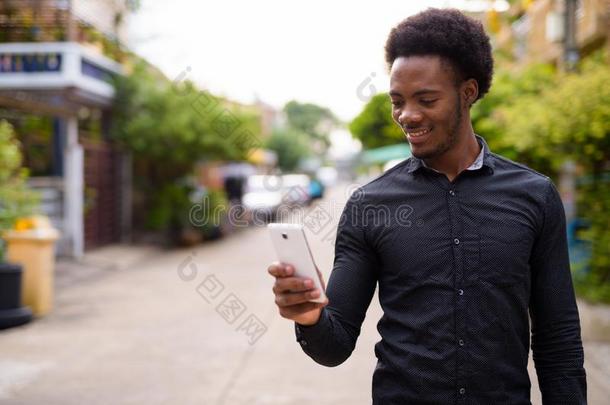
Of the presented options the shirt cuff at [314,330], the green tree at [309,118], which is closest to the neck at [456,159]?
the shirt cuff at [314,330]

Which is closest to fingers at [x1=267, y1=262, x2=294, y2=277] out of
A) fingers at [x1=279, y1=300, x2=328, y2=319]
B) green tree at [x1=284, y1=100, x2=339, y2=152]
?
fingers at [x1=279, y1=300, x2=328, y2=319]

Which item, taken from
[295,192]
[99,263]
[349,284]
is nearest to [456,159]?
[349,284]

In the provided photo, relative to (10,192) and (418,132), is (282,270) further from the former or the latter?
(10,192)

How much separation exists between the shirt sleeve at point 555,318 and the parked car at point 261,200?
73.6 feet

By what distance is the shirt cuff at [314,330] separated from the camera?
65.5 inches

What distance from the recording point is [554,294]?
1.79 meters

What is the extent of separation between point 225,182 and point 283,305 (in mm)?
24081

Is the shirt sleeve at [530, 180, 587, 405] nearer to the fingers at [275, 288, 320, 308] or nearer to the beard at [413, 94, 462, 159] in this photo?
the beard at [413, 94, 462, 159]

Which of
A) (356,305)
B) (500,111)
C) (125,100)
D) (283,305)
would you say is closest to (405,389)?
(356,305)

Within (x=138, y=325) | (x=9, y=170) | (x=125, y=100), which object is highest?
Result: (x=125, y=100)

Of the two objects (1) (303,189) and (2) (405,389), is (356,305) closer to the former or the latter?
(2) (405,389)

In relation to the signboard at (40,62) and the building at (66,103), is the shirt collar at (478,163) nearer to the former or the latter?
the building at (66,103)

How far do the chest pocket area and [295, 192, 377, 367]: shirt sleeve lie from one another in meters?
0.31

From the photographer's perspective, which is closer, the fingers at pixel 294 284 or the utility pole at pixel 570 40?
the fingers at pixel 294 284
